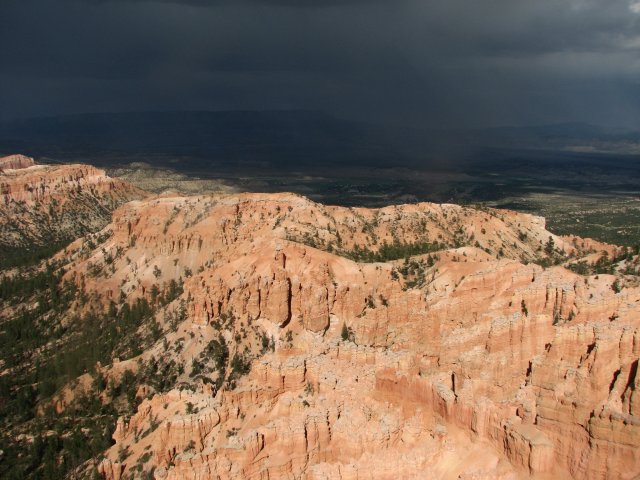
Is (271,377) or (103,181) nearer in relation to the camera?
(271,377)

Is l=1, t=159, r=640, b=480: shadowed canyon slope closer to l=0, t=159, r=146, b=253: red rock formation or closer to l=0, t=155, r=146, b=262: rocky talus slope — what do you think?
l=0, t=155, r=146, b=262: rocky talus slope

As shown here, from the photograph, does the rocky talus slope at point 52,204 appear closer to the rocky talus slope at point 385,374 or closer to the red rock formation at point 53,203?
the red rock formation at point 53,203

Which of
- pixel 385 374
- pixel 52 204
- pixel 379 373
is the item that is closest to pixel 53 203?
pixel 52 204

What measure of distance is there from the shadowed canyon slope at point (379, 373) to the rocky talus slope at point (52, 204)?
9957cm

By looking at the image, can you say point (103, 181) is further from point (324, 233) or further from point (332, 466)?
point (332, 466)

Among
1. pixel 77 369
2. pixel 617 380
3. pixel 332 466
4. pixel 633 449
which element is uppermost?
pixel 617 380

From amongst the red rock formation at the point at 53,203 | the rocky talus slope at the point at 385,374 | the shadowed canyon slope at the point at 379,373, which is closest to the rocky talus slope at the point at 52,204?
the red rock formation at the point at 53,203

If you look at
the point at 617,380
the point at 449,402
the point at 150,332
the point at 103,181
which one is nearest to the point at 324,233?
the point at 150,332

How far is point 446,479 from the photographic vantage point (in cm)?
4284

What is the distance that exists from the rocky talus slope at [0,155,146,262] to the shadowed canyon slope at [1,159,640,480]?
327 ft

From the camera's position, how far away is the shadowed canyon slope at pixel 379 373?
42938mm

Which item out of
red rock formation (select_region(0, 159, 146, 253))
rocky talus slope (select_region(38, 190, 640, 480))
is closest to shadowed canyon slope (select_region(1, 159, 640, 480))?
rocky talus slope (select_region(38, 190, 640, 480))

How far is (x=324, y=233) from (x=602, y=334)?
158ft

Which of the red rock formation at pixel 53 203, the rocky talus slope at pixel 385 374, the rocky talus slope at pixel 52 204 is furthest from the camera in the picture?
the red rock formation at pixel 53 203
